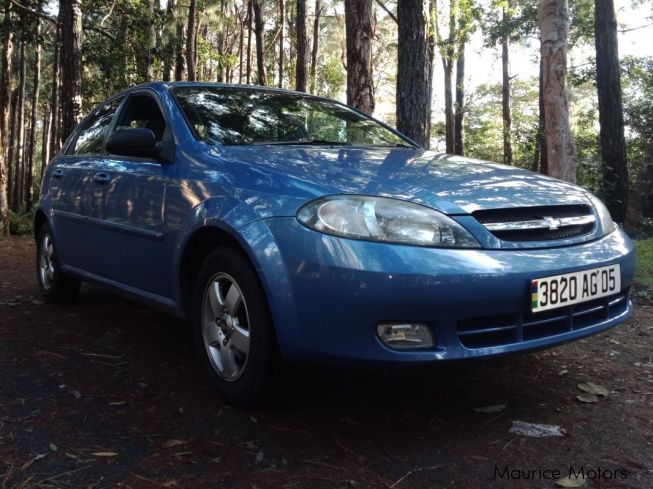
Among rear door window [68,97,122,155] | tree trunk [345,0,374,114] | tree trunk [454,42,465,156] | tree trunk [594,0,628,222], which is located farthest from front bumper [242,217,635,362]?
tree trunk [454,42,465,156]

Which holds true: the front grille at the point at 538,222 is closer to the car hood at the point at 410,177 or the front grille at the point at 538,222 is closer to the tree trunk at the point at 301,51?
the car hood at the point at 410,177

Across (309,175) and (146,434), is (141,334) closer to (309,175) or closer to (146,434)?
(146,434)

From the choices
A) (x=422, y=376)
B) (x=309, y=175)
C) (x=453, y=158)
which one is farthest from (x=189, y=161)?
(x=422, y=376)

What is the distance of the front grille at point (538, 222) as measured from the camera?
7.80 ft

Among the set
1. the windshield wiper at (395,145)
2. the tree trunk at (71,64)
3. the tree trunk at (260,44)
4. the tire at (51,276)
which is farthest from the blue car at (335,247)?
the tree trunk at (260,44)

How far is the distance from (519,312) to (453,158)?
1220 millimetres

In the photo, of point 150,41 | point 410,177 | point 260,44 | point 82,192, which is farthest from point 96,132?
point 260,44

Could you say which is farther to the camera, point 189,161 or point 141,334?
point 141,334

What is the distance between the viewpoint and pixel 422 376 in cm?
309

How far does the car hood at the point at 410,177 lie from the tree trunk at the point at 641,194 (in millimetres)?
6934

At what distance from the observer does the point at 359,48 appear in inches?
279

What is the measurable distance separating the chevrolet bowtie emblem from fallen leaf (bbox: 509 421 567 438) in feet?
2.64

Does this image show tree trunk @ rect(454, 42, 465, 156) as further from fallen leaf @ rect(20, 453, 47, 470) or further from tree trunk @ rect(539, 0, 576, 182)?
fallen leaf @ rect(20, 453, 47, 470)

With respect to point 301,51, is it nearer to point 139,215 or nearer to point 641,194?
point 641,194
